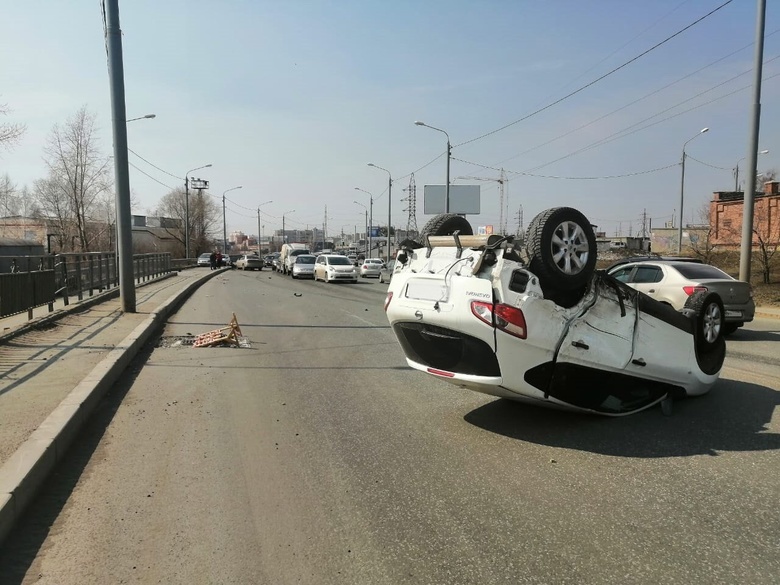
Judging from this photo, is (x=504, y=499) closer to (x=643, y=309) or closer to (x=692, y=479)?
(x=692, y=479)

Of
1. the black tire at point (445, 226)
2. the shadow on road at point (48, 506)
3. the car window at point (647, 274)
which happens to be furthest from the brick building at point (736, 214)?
the shadow on road at point (48, 506)

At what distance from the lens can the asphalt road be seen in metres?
3.21

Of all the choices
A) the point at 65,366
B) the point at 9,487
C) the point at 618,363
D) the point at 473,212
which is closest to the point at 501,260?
the point at 618,363

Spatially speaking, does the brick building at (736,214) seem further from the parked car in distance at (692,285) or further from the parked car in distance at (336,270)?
the parked car in distance at (692,285)

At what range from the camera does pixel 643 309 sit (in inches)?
220

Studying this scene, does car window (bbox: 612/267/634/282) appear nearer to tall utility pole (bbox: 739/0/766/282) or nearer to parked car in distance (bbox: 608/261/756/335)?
parked car in distance (bbox: 608/261/756/335)

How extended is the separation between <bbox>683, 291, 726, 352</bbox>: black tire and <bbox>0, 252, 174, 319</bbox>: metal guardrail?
1061cm

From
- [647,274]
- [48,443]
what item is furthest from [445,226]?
[647,274]

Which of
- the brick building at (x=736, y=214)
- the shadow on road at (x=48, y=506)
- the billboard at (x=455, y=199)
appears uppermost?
the billboard at (x=455, y=199)

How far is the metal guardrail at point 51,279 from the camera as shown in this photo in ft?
35.0

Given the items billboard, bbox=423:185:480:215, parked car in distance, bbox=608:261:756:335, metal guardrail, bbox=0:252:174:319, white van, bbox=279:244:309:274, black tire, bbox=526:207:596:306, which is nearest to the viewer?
→ black tire, bbox=526:207:596:306

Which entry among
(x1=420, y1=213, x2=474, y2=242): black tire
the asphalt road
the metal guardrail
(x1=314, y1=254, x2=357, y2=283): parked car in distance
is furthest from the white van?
(x1=420, y1=213, x2=474, y2=242): black tire

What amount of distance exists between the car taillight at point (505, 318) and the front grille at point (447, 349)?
21cm

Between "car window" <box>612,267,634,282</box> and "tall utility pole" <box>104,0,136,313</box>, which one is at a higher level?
"tall utility pole" <box>104,0,136,313</box>
